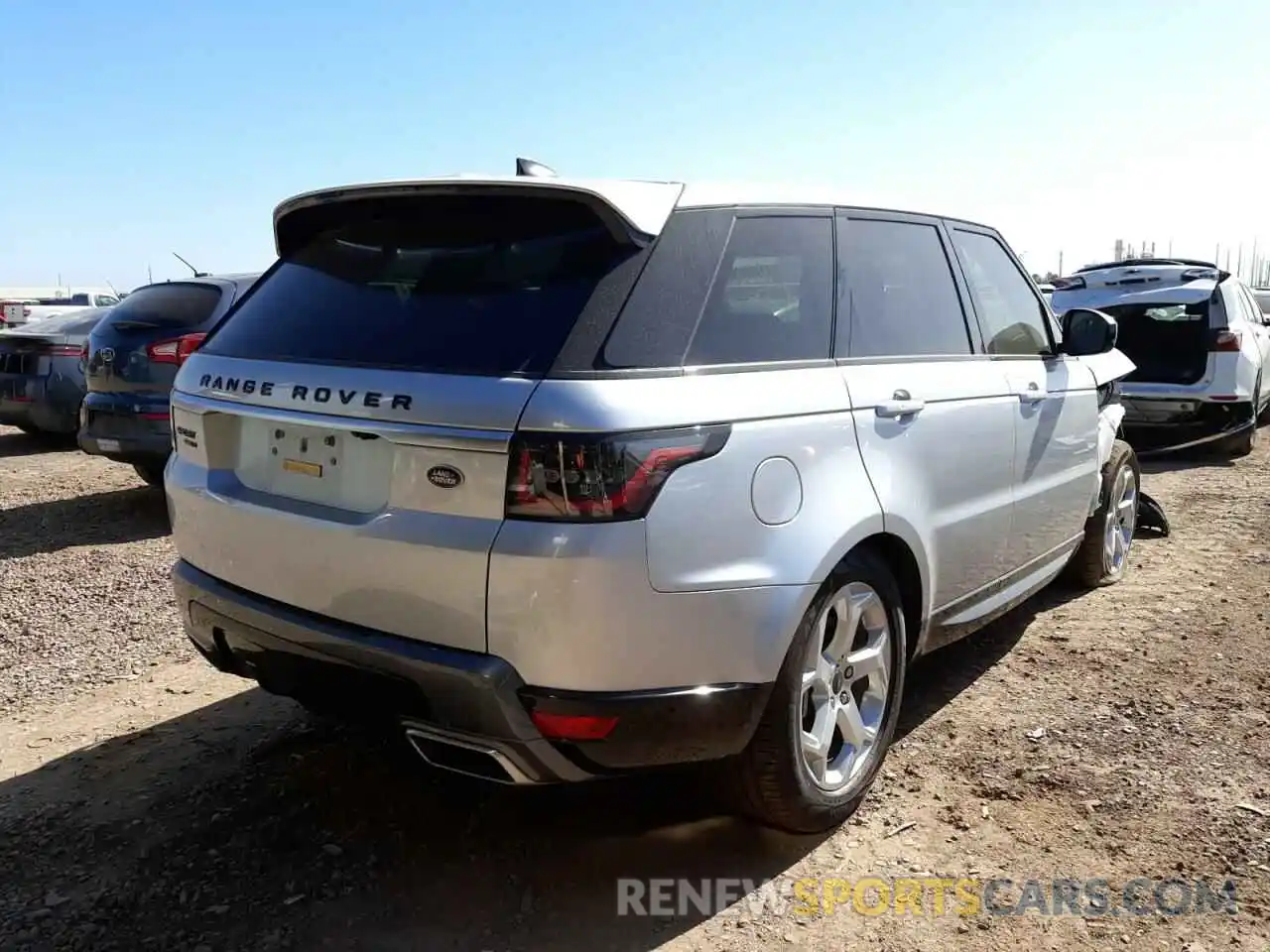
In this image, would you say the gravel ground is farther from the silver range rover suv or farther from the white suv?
the white suv

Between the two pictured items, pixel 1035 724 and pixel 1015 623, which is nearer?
pixel 1035 724

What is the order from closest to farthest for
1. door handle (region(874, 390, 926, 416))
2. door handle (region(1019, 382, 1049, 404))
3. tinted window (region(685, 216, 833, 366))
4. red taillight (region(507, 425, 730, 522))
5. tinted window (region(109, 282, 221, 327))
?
red taillight (region(507, 425, 730, 522))
tinted window (region(685, 216, 833, 366))
door handle (region(874, 390, 926, 416))
door handle (region(1019, 382, 1049, 404))
tinted window (region(109, 282, 221, 327))

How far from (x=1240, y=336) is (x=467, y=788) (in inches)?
342

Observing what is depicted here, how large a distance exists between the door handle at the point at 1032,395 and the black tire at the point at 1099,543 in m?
1.28

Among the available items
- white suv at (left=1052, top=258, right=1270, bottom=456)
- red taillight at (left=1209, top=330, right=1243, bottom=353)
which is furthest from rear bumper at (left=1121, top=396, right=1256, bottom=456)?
red taillight at (left=1209, top=330, right=1243, bottom=353)

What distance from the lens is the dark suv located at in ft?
21.4

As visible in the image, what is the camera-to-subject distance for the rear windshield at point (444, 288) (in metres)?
2.43

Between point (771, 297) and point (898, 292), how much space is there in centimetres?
75

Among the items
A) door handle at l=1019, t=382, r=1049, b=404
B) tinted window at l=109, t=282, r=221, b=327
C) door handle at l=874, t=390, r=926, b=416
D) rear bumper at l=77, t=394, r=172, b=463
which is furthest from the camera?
tinted window at l=109, t=282, r=221, b=327

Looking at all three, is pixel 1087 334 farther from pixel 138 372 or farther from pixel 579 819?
pixel 138 372

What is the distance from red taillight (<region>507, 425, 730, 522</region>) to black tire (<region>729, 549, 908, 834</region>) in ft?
2.17

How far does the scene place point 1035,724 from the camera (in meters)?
3.72

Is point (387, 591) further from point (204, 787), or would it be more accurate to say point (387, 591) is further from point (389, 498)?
point (204, 787)

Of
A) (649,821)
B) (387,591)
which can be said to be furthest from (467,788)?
(387,591)
